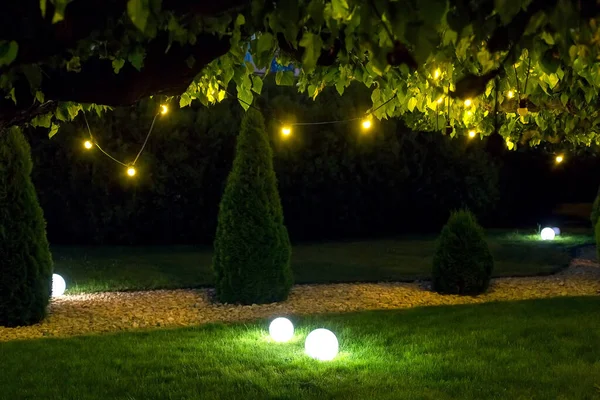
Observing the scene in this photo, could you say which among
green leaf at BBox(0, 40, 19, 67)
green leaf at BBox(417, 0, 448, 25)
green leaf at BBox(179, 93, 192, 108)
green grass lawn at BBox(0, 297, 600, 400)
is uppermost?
green leaf at BBox(179, 93, 192, 108)

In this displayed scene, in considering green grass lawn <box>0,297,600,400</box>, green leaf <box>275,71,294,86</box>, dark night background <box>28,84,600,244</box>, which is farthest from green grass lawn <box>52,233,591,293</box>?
green leaf <box>275,71,294,86</box>

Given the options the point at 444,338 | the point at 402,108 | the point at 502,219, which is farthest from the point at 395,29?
the point at 502,219

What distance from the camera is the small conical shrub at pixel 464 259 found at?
9.57 m

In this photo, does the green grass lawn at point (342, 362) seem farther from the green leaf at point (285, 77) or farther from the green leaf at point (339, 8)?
the green leaf at point (339, 8)

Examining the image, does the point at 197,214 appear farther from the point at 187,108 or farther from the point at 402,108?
the point at 402,108

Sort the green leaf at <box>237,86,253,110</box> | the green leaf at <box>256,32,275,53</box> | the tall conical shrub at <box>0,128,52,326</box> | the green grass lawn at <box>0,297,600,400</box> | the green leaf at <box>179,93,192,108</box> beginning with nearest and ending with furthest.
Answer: the green leaf at <box>256,32,275,53</box>
the green leaf at <box>237,86,253,110</box>
the green leaf at <box>179,93,192,108</box>
the green grass lawn at <box>0,297,600,400</box>
the tall conical shrub at <box>0,128,52,326</box>

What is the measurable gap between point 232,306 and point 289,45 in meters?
5.97

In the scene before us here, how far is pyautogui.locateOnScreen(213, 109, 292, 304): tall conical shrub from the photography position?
29.7 feet

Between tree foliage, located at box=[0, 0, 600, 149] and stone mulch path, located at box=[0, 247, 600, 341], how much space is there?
3.74 m

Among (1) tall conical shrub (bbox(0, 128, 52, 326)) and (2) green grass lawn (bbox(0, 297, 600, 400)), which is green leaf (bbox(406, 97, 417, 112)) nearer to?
(2) green grass lawn (bbox(0, 297, 600, 400))

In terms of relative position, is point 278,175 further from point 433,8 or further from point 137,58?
point 433,8

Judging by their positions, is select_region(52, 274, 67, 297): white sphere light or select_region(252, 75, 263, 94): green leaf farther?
select_region(52, 274, 67, 297): white sphere light

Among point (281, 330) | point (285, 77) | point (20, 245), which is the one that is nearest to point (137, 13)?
point (285, 77)

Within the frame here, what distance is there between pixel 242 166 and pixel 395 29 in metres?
6.95
